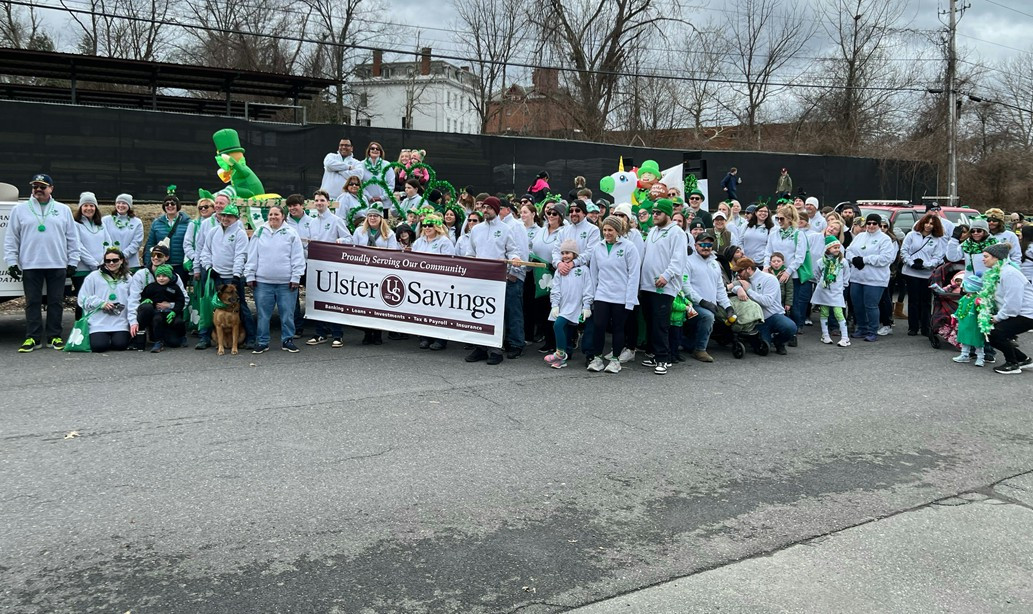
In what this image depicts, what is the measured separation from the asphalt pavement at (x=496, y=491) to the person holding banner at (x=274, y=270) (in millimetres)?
1216

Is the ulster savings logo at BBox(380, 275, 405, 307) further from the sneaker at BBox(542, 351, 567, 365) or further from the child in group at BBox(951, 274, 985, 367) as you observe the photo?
the child in group at BBox(951, 274, 985, 367)

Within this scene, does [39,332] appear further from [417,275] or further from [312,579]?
[312,579]

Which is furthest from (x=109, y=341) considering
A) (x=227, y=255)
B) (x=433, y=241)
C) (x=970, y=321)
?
(x=970, y=321)

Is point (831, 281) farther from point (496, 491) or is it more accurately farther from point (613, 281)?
point (496, 491)

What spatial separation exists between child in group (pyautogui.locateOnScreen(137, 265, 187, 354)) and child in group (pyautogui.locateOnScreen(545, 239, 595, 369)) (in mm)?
4523

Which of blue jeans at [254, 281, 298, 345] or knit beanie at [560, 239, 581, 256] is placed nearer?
knit beanie at [560, 239, 581, 256]

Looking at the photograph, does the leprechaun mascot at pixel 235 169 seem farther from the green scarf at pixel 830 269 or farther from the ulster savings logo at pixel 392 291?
the green scarf at pixel 830 269

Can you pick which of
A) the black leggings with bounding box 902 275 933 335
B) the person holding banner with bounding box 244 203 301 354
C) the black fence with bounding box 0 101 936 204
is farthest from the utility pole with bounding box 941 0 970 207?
the person holding banner with bounding box 244 203 301 354

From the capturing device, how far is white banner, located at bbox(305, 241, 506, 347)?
31.9ft

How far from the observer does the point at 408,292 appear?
10.2 metres

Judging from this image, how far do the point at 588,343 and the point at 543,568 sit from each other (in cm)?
509

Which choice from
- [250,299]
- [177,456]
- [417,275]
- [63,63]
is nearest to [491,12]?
[63,63]

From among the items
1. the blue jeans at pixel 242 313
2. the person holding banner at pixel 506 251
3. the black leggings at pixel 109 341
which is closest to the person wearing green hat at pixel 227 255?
the blue jeans at pixel 242 313

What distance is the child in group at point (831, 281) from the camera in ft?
37.4
